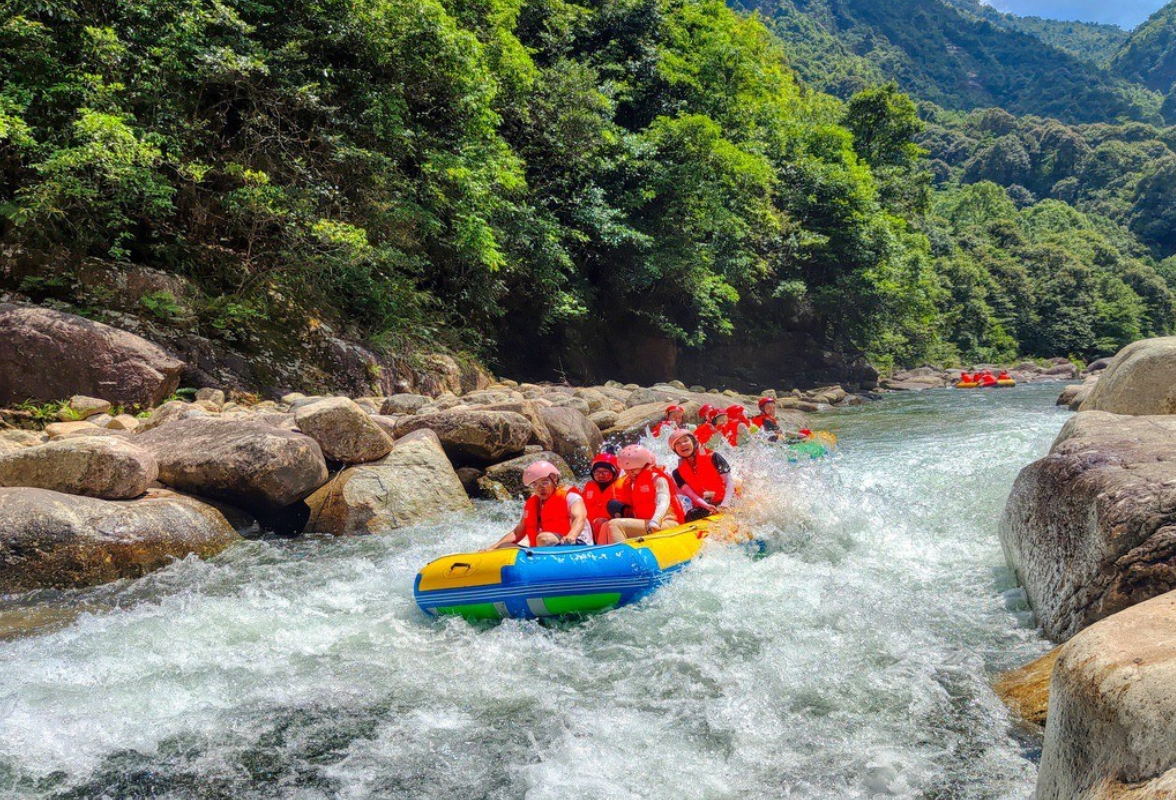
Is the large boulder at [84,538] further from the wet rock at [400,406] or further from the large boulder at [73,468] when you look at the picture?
the wet rock at [400,406]

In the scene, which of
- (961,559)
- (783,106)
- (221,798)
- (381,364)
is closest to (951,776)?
(221,798)

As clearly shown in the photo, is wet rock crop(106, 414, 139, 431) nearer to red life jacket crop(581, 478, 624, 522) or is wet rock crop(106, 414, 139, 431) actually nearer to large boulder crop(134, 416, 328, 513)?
large boulder crop(134, 416, 328, 513)

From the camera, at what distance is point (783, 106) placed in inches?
1206

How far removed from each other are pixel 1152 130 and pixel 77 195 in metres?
108

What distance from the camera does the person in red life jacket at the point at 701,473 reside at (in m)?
7.75

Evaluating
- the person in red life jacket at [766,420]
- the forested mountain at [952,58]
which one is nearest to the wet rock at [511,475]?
the person in red life jacket at [766,420]

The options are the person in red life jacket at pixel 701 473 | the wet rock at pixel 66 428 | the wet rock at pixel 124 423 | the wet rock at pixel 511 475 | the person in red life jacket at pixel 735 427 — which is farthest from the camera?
the person in red life jacket at pixel 735 427

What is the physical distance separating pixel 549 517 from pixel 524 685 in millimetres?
2039

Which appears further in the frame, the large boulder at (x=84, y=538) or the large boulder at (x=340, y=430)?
the large boulder at (x=340, y=430)

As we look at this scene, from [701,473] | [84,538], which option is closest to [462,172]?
[701,473]

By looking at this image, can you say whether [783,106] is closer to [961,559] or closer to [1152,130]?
[961,559]

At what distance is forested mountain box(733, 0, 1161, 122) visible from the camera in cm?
11250

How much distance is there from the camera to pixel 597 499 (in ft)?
23.1

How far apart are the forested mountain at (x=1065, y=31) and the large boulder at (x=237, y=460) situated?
19327 centimetres
